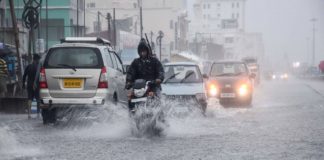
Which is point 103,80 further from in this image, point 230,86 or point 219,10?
point 219,10

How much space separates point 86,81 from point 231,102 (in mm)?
12113

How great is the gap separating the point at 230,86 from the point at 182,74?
4818 millimetres

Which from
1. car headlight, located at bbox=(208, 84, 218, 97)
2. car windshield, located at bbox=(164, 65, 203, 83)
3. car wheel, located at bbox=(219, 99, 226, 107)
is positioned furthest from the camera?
car wheel, located at bbox=(219, 99, 226, 107)

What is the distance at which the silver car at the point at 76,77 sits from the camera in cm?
1423

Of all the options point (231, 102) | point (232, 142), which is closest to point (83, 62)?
point (232, 142)

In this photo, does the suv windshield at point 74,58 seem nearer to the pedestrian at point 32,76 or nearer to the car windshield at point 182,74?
the pedestrian at point 32,76

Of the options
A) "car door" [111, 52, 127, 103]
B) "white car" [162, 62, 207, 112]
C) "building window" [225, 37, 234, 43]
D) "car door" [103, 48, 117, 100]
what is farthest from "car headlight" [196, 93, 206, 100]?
"building window" [225, 37, 234, 43]

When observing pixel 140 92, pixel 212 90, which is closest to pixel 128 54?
pixel 212 90

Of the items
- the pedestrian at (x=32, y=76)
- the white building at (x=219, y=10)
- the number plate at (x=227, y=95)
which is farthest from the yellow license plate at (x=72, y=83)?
the white building at (x=219, y=10)

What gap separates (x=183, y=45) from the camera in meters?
81.2

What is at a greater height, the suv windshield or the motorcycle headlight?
the suv windshield

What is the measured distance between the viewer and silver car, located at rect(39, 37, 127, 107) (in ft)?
46.7

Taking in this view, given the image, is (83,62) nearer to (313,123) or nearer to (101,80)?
(101,80)

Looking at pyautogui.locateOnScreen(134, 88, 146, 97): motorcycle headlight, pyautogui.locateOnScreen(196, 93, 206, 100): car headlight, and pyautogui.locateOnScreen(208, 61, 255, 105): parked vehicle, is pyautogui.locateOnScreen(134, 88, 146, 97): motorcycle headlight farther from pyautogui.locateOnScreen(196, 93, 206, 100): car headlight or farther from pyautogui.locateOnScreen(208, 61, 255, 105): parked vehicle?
pyautogui.locateOnScreen(208, 61, 255, 105): parked vehicle
